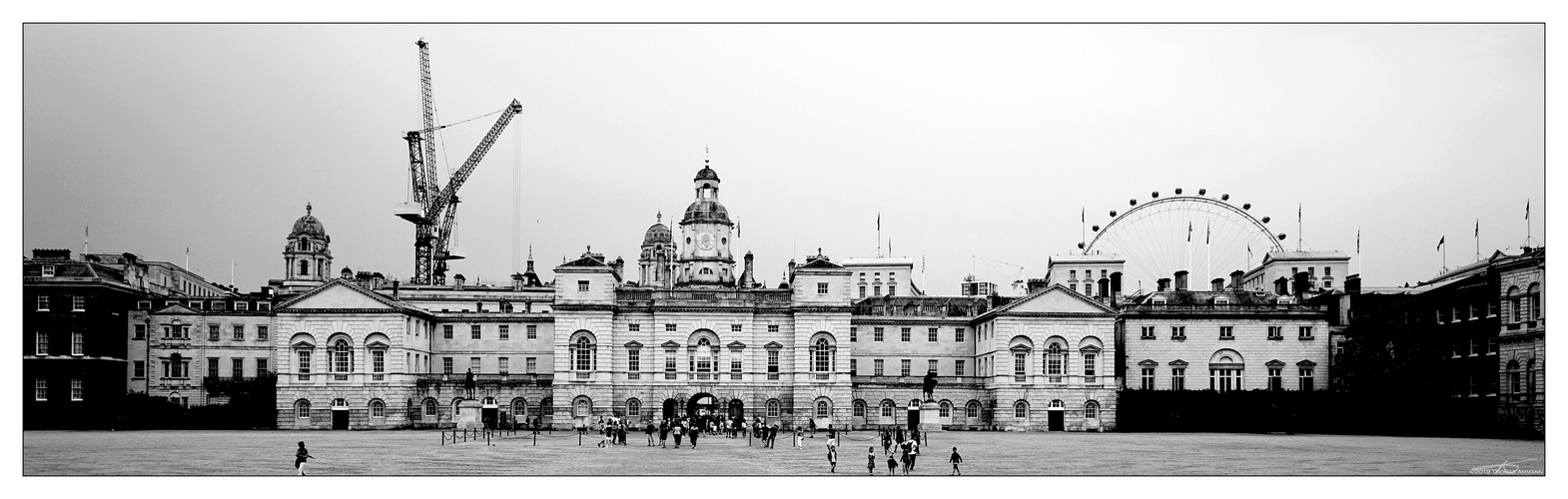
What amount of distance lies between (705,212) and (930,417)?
56.6 metres

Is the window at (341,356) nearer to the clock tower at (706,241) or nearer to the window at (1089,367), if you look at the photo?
the window at (1089,367)

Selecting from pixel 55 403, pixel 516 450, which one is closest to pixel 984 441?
pixel 516 450

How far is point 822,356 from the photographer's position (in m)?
84.2

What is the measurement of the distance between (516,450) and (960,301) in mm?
42949

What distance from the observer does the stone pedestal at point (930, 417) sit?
259ft

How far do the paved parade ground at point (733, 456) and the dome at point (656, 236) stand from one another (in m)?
83.2

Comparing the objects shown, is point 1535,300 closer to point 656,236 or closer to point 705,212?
point 705,212

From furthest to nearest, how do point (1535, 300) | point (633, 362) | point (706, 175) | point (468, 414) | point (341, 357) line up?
point (706, 175), point (633, 362), point (341, 357), point (468, 414), point (1535, 300)

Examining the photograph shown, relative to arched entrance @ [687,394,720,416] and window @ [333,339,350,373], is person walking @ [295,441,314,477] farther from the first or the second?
arched entrance @ [687,394,720,416]

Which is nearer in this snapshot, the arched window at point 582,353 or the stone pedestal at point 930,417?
the stone pedestal at point 930,417

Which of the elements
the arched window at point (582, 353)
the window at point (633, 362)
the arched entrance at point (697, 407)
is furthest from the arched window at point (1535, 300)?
the arched window at point (582, 353)

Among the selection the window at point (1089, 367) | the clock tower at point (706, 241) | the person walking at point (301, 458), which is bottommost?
the person walking at point (301, 458)

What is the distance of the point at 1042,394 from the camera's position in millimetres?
84125

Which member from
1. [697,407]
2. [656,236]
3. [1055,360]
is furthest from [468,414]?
[656,236]
